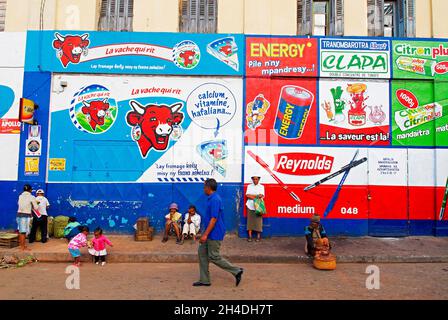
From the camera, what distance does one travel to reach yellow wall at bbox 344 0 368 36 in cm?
987

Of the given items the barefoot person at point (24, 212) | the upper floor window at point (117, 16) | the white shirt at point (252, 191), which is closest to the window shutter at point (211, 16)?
the upper floor window at point (117, 16)

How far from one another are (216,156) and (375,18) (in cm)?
648

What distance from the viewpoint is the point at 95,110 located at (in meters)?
9.45

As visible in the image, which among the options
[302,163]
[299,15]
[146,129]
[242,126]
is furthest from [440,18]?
[146,129]

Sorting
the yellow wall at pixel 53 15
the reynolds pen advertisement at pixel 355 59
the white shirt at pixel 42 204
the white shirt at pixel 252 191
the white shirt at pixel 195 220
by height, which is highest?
the yellow wall at pixel 53 15

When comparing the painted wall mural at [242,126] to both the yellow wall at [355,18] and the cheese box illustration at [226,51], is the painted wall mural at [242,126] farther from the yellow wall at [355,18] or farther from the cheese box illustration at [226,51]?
the yellow wall at [355,18]

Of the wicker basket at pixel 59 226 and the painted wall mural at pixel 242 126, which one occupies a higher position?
the painted wall mural at pixel 242 126

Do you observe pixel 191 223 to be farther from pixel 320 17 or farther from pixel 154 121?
pixel 320 17

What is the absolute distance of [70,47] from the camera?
9.49m

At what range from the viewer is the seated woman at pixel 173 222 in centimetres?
859

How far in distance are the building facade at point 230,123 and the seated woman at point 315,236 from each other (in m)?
1.69

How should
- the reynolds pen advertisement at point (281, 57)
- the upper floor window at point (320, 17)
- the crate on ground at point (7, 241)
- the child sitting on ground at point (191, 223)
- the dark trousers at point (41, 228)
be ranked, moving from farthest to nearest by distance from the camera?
the upper floor window at point (320, 17), the reynolds pen advertisement at point (281, 57), the child sitting on ground at point (191, 223), the dark trousers at point (41, 228), the crate on ground at point (7, 241)

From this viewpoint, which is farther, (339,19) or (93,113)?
(339,19)
